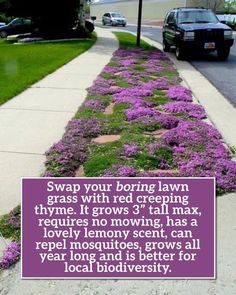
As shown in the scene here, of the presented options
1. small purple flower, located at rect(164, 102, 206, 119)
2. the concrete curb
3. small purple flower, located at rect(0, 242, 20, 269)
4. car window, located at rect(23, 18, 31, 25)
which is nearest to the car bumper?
the concrete curb

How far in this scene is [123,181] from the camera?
3043 millimetres

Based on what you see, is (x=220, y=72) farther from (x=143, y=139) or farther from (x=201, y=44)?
(x=143, y=139)

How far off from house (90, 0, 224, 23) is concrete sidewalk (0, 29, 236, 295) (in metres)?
59.1

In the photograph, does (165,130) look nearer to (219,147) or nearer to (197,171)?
(219,147)

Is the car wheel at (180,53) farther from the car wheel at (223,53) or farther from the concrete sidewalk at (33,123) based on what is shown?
the concrete sidewalk at (33,123)

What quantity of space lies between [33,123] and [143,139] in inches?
70.4

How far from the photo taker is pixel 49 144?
5.80 meters

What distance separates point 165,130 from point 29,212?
3897 millimetres

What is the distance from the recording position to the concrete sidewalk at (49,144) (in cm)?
303

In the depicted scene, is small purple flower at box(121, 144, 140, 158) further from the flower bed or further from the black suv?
the black suv

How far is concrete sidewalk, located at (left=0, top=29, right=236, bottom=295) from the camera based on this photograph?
3.03m

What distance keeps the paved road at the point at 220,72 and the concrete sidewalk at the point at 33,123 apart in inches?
118

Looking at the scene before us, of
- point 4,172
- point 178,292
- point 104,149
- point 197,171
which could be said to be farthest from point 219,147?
point 178,292

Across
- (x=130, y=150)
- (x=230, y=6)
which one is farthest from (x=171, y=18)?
(x=230, y=6)
